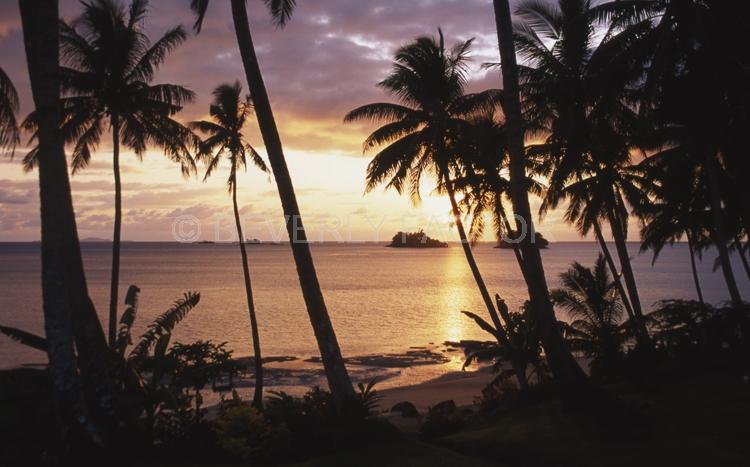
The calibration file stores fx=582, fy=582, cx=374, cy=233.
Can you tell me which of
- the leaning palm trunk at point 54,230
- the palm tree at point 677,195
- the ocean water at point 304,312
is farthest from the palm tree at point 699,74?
the ocean water at point 304,312

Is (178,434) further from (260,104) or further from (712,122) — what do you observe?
(712,122)

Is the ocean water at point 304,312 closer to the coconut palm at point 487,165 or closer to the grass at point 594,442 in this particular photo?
the coconut palm at point 487,165

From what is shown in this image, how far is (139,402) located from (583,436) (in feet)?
24.1

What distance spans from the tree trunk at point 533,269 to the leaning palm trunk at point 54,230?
7744 millimetres

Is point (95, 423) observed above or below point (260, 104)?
below

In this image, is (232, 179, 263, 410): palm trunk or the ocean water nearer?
(232, 179, 263, 410): palm trunk

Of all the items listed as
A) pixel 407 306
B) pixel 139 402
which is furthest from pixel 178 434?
pixel 407 306

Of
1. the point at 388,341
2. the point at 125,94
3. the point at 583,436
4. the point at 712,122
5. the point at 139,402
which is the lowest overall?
the point at 388,341

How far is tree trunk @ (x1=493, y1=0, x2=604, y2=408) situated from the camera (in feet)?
35.1

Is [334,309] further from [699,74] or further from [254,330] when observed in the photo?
[699,74]

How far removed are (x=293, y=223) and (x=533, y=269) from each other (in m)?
4.71

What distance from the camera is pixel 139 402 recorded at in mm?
9555

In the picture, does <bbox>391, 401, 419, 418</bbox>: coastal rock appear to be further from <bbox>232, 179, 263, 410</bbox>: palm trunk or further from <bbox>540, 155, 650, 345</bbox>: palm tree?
<bbox>540, 155, 650, 345</bbox>: palm tree

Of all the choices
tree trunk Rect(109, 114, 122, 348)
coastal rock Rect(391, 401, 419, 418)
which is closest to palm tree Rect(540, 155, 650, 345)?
coastal rock Rect(391, 401, 419, 418)
